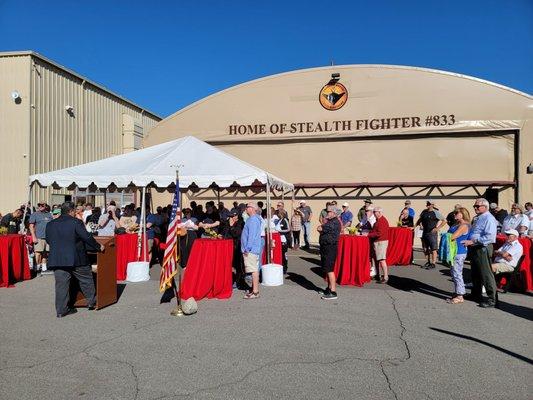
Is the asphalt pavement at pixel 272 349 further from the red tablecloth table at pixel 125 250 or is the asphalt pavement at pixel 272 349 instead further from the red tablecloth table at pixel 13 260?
the red tablecloth table at pixel 125 250

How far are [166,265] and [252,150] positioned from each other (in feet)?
42.0

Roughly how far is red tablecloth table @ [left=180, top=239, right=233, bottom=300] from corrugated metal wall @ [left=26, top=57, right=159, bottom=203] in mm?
11494

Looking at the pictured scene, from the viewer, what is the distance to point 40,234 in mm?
11141

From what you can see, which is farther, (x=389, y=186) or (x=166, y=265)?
(x=389, y=186)

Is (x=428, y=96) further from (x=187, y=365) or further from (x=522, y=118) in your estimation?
(x=187, y=365)

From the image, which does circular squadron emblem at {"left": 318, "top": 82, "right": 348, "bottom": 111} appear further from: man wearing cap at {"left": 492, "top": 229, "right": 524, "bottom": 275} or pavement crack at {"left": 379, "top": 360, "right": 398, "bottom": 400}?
pavement crack at {"left": 379, "top": 360, "right": 398, "bottom": 400}

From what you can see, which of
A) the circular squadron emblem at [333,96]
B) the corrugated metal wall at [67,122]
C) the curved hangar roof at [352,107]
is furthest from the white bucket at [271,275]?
the corrugated metal wall at [67,122]

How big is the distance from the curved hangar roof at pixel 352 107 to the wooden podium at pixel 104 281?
12.5 metres

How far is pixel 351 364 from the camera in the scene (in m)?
5.03

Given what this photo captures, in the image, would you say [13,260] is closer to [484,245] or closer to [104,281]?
[104,281]

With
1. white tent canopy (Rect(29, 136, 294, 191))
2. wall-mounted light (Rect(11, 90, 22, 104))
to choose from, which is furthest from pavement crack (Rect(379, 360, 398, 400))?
wall-mounted light (Rect(11, 90, 22, 104))

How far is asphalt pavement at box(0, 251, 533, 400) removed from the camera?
A: 4.38m

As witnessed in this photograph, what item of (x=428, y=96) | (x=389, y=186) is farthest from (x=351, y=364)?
(x=428, y=96)

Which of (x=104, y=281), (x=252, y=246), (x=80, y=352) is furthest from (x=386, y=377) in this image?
(x=104, y=281)
